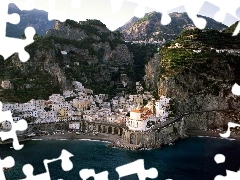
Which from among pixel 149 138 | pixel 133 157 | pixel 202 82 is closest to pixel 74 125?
pixel 149 138

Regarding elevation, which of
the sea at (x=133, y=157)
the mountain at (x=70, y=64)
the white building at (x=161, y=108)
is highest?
the mountain at (x=70, y=64)

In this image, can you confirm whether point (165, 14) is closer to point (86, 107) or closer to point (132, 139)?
point (132, 139)

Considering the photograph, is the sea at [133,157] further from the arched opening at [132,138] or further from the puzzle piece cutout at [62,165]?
the puzzle piece cutout at [62,165]

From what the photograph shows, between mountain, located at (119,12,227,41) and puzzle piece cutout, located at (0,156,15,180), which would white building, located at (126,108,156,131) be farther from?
mountain, located at (119,12,227,41)

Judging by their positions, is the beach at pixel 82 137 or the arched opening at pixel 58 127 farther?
the arched opening at pixel 58 127

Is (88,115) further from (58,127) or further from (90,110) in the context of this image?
(58,127)

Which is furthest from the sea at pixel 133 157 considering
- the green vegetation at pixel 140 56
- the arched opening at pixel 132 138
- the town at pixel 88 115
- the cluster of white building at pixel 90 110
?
the green vegetation at pixel 140 56
